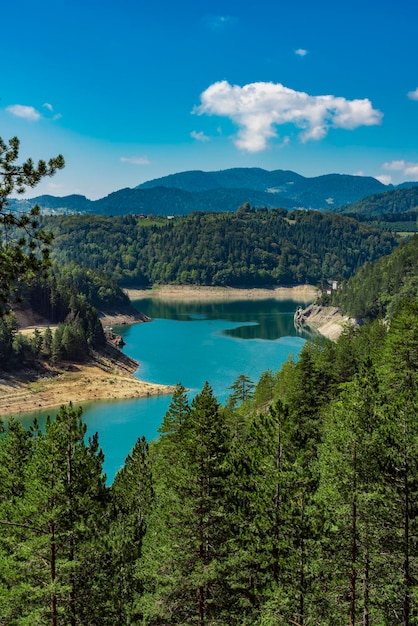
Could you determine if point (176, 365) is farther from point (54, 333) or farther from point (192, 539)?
point (192, 539)

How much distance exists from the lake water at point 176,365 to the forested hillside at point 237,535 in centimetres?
4832

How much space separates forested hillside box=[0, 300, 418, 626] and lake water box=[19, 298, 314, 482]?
48.3 metres

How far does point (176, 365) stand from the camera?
138625 mm

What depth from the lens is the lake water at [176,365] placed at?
87.8 m

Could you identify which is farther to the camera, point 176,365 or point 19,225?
point 176,365

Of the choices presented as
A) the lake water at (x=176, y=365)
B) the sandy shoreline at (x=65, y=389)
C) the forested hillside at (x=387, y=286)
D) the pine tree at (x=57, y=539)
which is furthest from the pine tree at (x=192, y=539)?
the forested hillside at (x=387, y=286)

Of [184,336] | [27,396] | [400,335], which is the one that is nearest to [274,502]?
[400,335]

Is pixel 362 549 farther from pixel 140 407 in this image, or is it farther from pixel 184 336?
pixel 184 336

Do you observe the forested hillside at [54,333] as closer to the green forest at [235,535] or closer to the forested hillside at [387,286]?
the green forest at [235,535]

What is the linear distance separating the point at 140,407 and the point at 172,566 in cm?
8014

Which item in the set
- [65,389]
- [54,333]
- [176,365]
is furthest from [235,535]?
[176,365]

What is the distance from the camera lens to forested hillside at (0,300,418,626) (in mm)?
19875

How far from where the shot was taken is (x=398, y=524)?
20109 millimetres

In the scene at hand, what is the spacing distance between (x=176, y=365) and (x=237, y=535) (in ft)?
383
